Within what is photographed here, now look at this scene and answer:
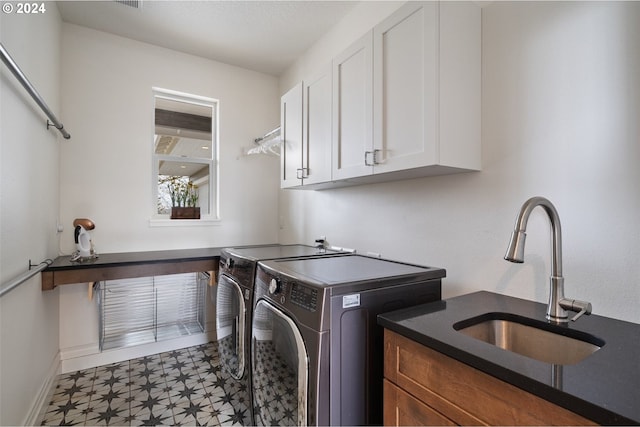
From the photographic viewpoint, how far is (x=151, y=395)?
2131 millimetres

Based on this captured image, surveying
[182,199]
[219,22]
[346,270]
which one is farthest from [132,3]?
[346,270]

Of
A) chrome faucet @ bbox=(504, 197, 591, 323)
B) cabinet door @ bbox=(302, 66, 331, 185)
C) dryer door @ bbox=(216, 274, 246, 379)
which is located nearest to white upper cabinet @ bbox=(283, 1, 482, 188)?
cabinet door @ bbox=(302, 66, 331, 185)

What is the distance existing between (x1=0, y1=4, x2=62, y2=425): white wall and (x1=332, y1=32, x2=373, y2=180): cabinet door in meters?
1.58

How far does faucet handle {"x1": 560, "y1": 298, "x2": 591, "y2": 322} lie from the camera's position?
1030 mm

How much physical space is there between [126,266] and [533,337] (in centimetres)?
247

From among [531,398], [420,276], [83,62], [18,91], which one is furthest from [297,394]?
[83,62]

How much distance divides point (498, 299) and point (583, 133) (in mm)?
722

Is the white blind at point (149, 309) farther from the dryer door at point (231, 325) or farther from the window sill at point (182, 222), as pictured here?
the dryer door at point (231, 325)

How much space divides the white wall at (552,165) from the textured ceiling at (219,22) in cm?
144

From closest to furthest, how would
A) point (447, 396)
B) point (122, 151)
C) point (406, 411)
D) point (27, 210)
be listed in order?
point (447, 396)
point (406, 411)
point (27, 210)
point (122, 151)

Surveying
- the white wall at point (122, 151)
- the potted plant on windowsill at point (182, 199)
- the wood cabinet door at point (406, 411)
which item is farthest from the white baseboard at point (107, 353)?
the wood cabinet door at point (406, 411)

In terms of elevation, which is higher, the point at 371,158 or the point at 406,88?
the point at 406,88

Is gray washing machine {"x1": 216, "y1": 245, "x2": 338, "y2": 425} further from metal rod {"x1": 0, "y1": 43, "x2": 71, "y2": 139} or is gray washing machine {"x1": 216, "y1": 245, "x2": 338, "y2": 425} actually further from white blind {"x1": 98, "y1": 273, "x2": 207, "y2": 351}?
metal rod {"x1": 0, "y1": 43, "x2": 71, "y2": 139}

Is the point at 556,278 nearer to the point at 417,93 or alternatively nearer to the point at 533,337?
the point at 533,337
